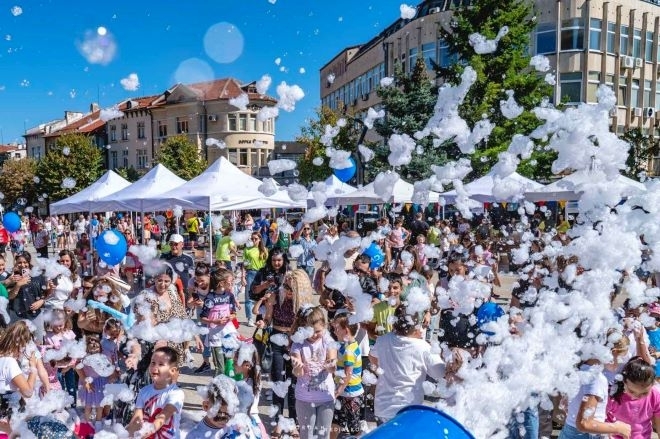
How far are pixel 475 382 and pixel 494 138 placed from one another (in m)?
17.9

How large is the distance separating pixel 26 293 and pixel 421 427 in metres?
5.59

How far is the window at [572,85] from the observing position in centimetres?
2998

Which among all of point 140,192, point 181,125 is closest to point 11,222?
point 140,192

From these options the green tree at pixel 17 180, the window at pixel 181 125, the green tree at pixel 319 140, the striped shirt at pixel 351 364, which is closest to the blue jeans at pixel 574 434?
the striped shirt at pixel 351 364

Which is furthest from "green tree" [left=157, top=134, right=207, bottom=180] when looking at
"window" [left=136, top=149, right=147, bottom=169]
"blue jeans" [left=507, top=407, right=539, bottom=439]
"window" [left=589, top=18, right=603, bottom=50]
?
"blue jeans" [left=507, top=407, right=539, bottom=439]

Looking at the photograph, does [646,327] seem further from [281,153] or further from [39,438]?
[281,153]

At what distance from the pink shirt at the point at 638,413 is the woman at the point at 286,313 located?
248 cm

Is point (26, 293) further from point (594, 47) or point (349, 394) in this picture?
point (594, 47)

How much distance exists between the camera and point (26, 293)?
602cm

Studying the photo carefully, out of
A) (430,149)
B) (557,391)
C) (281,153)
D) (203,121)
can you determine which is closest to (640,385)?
(557,391)

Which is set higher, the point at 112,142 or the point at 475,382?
the point at 112,142

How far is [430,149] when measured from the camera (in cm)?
1978

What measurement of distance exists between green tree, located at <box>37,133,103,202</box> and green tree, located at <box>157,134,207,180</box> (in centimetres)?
502

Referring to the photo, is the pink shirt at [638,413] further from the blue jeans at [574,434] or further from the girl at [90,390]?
the girl at [90,390]
